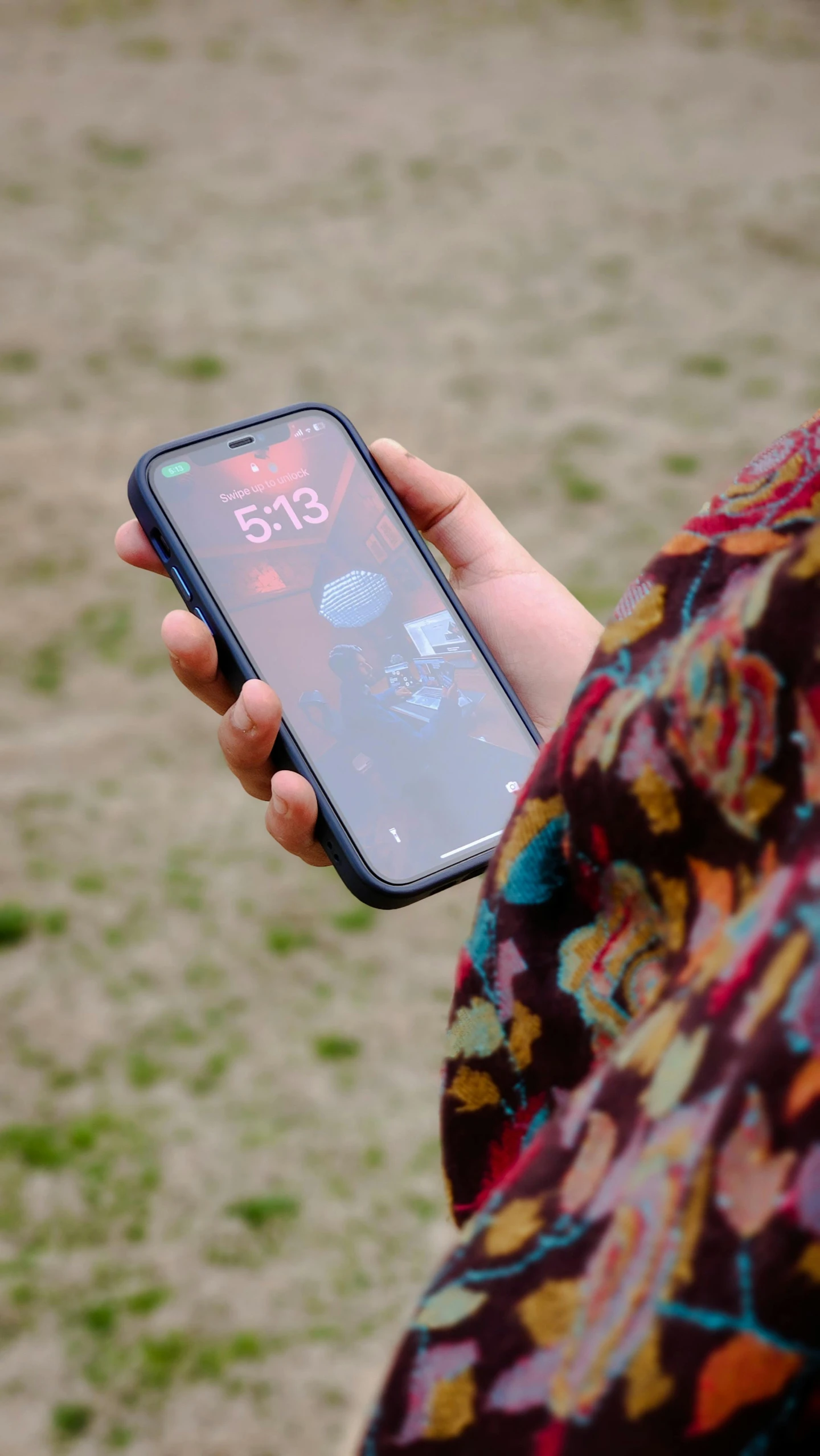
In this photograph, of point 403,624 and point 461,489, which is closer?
point 403,624

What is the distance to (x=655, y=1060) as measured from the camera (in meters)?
0.44

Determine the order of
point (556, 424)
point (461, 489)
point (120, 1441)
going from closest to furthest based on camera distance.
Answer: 1. point (461, 489)
2. point (120, 1441)
3. point (556, 424)

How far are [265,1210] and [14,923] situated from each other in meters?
0.60

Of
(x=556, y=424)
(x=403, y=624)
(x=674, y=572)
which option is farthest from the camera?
(x=556, y=424)

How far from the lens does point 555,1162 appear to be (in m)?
0.46

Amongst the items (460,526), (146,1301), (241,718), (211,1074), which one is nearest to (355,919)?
(211,1074)

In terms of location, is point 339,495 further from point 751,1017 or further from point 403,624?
point 751,1017

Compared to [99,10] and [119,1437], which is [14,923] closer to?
[119,1437]

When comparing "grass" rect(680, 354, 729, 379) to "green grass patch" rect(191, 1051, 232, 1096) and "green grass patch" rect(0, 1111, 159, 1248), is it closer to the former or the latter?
"green grass patch" rect(191, 1051, 232, 1096)

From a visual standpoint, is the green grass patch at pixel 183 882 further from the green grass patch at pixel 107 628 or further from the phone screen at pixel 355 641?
the phone screen at pixel 355 641

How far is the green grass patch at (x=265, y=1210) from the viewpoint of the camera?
1552mm

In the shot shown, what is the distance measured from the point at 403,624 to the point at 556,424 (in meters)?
1.88

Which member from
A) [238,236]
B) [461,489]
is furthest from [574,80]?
[461,489]

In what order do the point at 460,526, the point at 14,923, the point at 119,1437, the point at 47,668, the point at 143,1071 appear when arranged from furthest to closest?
1. the point at 47,668
2. the point at 14,923
3. the point at 143,1071
4. the point at 119,1437
5. the point at 460,526
